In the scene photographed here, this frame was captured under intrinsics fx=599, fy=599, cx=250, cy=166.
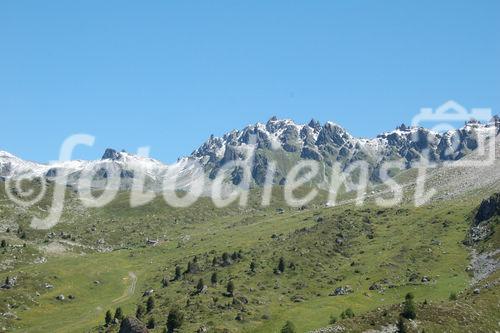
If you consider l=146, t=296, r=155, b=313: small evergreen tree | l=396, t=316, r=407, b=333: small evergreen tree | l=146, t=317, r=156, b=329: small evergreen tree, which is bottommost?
l=396, t=316, r=407, b=333: small evergreen tree

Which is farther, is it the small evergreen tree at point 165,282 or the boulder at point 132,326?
the small evergreen tree at point 165,282

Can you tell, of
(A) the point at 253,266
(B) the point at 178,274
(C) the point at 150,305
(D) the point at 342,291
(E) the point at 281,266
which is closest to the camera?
(D) the point at 342,291

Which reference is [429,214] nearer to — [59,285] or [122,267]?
[122,267]

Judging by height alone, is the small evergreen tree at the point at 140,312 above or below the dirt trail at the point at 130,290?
below

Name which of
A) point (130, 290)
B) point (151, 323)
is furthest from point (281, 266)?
point (151, 323)

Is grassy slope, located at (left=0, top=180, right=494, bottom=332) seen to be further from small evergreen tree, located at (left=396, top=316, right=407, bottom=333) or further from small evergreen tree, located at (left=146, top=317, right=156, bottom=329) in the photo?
small evergreen tree, located at (left=396, top=316, right=407, bottom=333)

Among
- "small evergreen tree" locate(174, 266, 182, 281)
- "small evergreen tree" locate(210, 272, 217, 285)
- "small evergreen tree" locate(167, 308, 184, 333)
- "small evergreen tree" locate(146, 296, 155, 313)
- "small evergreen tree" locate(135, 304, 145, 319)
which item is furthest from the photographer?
"small evergreen tree" locate(174, 266, 182, 281)

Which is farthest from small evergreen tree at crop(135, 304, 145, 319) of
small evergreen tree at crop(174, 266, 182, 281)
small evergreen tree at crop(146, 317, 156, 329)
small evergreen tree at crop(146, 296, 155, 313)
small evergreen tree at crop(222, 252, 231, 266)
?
small evergreen tree at crop(222, 252, 231, 266)

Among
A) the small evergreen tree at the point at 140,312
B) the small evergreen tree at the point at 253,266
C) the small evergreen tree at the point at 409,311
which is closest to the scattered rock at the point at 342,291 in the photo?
the small evergreen tree at the point at 253,266

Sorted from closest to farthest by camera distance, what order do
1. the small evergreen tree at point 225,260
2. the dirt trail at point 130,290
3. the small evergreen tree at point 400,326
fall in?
the small evergreen tree at point 400,326, the dirt trail at point 130,290, the small evergreen tree at point 225,260

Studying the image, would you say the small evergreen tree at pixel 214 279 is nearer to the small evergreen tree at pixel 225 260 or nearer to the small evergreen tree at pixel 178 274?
the small evergreen tree at pixel 178 274

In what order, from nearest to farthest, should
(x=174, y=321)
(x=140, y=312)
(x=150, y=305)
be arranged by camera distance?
(x=174, y=321) → (x=140, y=312) → (x=150, y=305)

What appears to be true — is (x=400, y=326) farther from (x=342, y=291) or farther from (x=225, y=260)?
(x=225, y=260)

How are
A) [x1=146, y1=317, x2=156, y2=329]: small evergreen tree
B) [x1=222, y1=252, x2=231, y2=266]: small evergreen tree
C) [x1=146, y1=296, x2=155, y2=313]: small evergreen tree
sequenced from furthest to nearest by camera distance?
1. [x1=222, y1=252, x2=231, y2=266]: small evergreen tree
2. [x1=146, y1=296, x2=155, y2=313]: small evergreen tree
3. [x1=146, y1=317, x2=156, y2=329]: small evergreen tree
